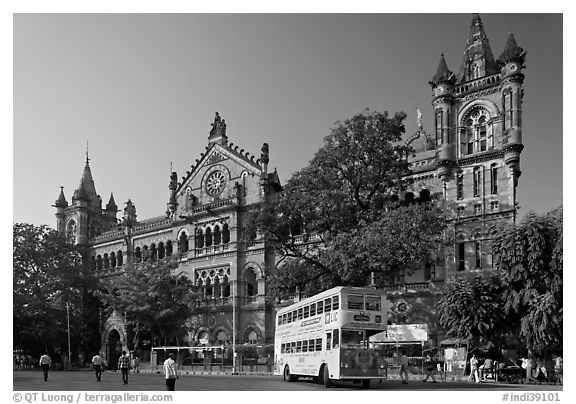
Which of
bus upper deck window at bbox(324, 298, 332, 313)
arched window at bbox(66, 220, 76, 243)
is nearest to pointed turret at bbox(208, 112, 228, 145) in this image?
arched window at bbox(66, 220, 76, 243)

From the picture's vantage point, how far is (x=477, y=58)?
46250 millimetres

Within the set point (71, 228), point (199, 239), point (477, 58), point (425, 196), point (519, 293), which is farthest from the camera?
point (71, 228)

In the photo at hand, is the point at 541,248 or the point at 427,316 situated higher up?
the point at 541,248

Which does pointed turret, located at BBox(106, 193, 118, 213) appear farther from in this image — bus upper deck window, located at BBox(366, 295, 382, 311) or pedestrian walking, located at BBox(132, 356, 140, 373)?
bus upper deck window, located at BBox(366, 295, 382, 311)

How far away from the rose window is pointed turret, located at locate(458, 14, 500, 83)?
21.4 metres

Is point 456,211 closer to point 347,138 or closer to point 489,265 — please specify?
point 489,265

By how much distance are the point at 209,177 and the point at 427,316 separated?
23.2 metres

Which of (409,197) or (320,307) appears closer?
(320,307)

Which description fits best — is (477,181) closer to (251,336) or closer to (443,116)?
(443,116)

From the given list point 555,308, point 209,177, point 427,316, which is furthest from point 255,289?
point 555,308

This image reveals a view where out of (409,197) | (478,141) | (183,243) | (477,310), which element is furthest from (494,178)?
(183,243)

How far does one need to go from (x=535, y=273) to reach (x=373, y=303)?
33.2 ft

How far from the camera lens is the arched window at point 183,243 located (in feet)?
199

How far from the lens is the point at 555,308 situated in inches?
1230
